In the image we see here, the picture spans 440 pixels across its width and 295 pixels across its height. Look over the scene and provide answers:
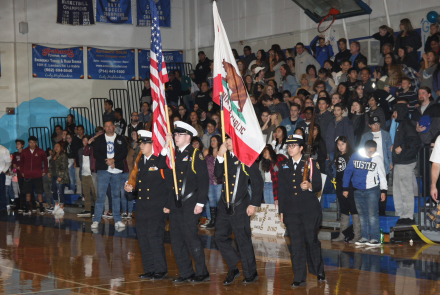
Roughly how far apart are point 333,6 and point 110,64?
10.2 meters

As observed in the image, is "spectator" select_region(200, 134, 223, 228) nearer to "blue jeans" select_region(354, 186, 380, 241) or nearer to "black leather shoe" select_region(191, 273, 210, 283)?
"blue jeans" select_region(354, 186, 380, 241)

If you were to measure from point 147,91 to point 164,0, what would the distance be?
5.54m

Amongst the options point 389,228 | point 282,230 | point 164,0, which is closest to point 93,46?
point 164,0

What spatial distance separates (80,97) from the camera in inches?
988

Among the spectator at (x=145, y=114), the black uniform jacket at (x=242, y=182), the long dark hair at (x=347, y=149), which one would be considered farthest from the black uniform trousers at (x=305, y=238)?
the spectator at (x=145, y=114)

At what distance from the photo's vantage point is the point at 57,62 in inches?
973

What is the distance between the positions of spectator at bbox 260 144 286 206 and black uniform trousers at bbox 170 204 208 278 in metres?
4.90


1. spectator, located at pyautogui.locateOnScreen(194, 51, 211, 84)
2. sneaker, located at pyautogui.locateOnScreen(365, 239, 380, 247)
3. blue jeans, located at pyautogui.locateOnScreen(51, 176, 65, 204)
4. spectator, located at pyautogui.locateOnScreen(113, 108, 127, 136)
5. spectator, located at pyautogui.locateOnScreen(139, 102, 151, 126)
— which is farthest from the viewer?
spectator, located at pyautogui.locateOnScreen(194, 51, 211, 84)

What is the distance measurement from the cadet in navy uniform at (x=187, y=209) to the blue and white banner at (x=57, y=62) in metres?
17.2

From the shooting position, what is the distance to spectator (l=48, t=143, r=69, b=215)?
1888 centimetres

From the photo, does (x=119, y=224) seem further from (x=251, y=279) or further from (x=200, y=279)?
(x=251, y=279)

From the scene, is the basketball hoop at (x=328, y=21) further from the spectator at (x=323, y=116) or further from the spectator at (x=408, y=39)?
the spectator at (x=323, y=116)

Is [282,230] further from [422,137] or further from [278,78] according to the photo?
[278,78]

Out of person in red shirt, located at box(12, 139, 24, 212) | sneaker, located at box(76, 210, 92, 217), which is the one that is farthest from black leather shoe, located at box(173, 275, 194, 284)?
person in red shirt, located at box(12, 139, 24, 212)
